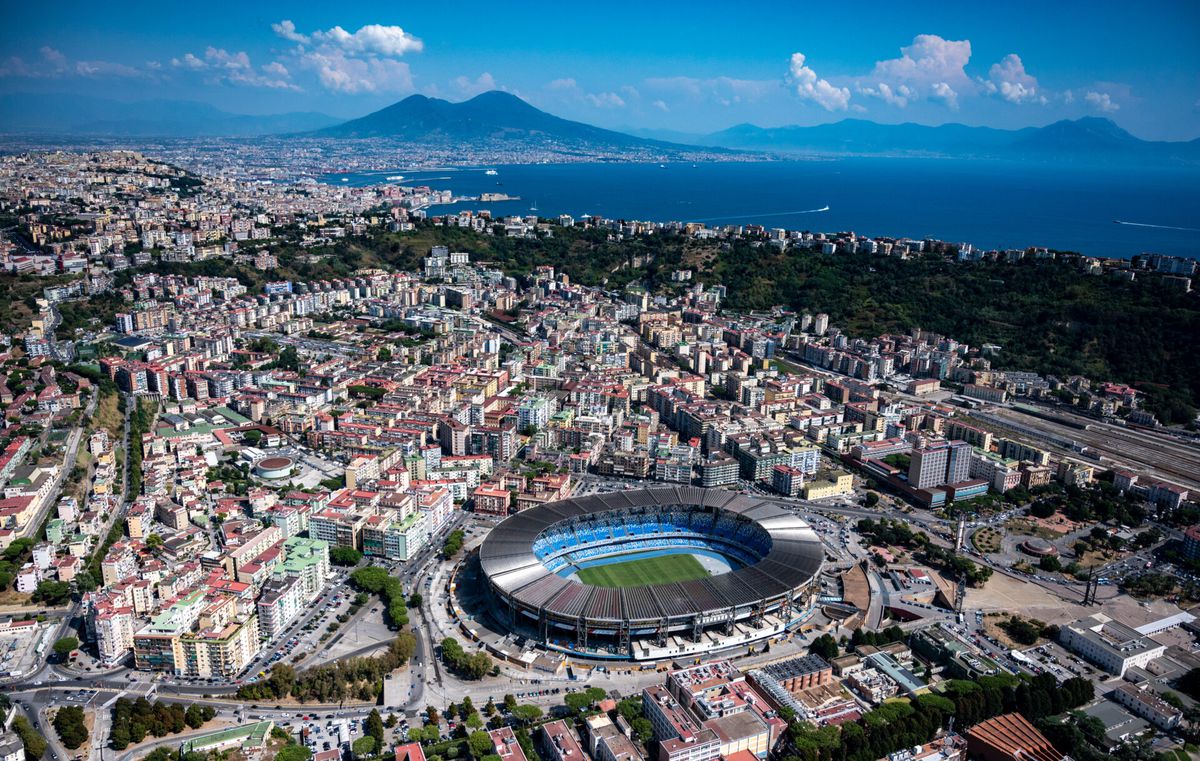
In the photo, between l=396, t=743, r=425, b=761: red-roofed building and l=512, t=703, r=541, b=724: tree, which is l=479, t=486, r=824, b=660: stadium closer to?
l=512, t=703, r=541, b=724: tree

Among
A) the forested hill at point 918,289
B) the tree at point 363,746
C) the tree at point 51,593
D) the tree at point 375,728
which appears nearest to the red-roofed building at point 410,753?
the tree at point 363,746

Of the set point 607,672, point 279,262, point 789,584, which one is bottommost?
point 607,672

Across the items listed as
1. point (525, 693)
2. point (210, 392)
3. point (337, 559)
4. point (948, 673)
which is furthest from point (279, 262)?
point (948, 673)

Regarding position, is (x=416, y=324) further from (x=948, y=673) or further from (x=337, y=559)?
(x=948, y=673)

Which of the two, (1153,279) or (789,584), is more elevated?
(1153,279)

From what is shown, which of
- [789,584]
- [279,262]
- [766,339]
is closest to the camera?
[789,584]

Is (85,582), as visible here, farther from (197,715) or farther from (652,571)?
(652,571)

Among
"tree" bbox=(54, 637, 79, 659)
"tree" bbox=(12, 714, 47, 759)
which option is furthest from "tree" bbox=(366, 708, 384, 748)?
"tree" bbox=(54, 637, 79, 659)
